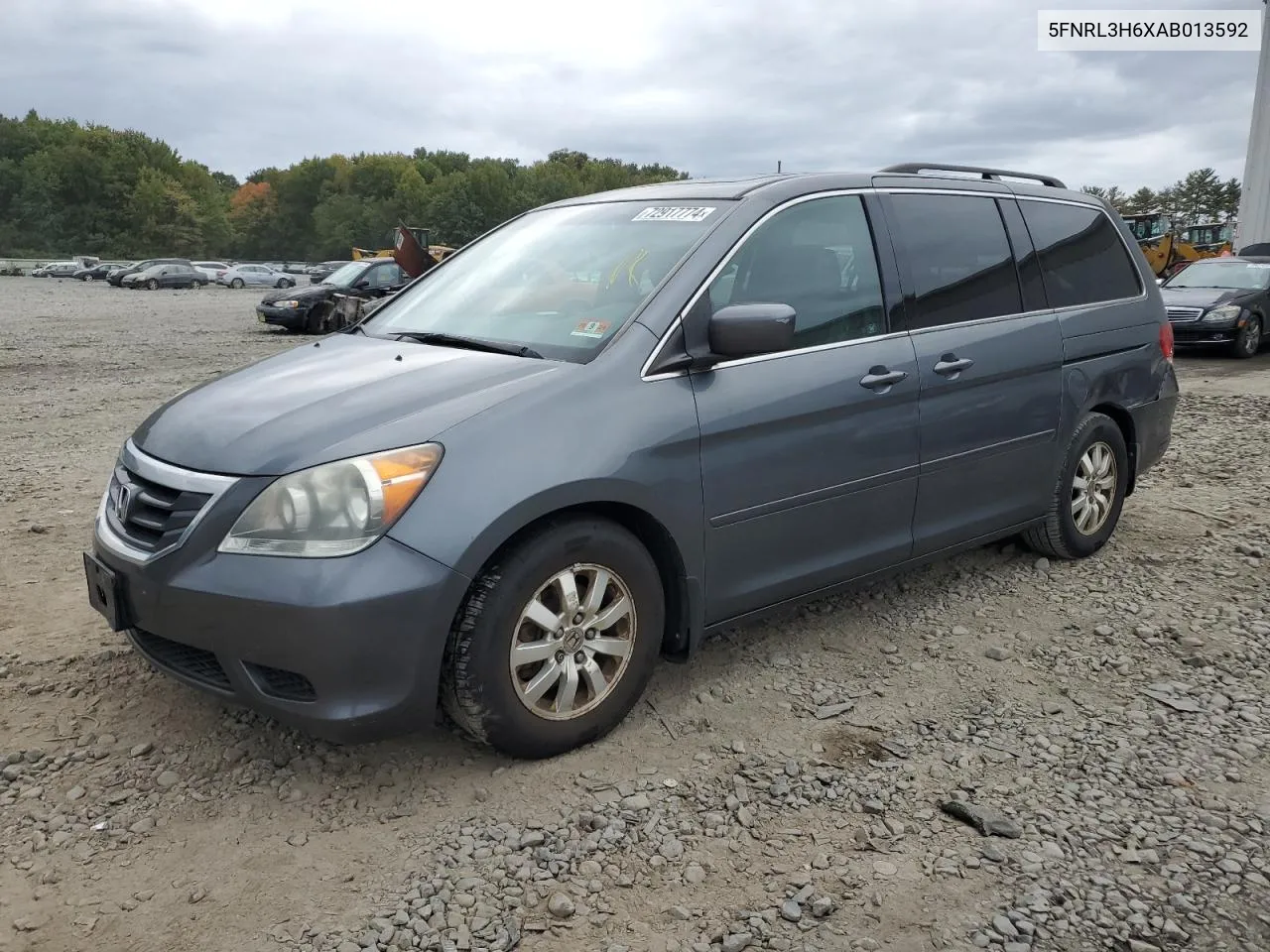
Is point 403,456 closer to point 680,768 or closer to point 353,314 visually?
point 680,768

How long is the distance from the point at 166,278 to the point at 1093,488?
4975 centimetres

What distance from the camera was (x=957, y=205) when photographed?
4.32m

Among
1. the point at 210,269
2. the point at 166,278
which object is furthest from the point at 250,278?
the point at 166,278

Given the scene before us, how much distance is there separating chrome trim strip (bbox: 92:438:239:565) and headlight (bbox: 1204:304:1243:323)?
14865 mm

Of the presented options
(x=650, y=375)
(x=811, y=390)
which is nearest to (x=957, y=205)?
(x=811, y=390)

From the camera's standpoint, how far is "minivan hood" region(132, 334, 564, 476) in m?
2.83

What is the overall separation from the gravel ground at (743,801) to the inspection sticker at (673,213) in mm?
1654

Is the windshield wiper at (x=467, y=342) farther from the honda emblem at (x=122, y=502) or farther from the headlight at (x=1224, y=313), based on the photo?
the headlight at (x=1224, y=313)

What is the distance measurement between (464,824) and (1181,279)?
53.7 feet

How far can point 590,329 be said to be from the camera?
11.0 feet

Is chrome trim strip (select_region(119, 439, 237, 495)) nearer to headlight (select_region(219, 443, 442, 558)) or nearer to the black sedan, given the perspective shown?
headlight (select_region(219, 443, 442, 558))

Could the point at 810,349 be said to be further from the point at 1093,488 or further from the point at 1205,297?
the point at 1205,297

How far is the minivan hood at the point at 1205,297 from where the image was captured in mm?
14508

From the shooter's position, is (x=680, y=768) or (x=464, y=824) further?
(x=680, y=768)
